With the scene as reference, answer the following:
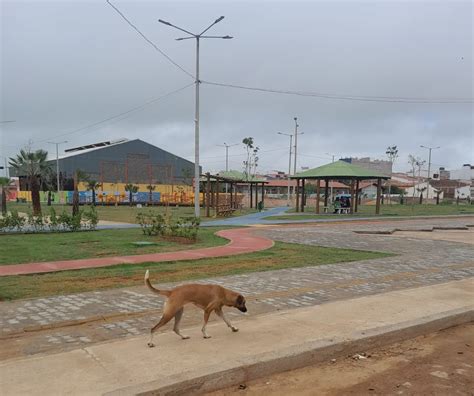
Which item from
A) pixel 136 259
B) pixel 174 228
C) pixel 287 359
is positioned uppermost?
pixel 174 228

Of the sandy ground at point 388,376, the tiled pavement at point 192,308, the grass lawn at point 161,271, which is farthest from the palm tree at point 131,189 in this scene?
the sandy ground at point 388,376

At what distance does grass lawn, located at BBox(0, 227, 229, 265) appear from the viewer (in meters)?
12.2

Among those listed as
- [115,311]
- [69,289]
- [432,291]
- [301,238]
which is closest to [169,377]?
[115,311]

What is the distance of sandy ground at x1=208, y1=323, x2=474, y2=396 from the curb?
3.1 inches

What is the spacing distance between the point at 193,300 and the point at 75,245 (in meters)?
10.6

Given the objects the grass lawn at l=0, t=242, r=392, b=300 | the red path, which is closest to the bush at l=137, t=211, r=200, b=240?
the red path

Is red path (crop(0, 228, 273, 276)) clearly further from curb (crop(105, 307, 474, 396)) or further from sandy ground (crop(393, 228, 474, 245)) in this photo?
sandy ground (crop(393, 228, 474, 245))

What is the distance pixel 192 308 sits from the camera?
6902 millimetres

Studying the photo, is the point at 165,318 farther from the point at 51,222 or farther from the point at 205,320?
the point at 51,222

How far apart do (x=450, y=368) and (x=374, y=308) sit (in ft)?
6.67

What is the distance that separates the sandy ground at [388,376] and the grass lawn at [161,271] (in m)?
4.64

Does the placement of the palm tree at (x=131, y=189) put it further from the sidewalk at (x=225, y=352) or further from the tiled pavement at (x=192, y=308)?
the sidewalk at (x=225, y=352)

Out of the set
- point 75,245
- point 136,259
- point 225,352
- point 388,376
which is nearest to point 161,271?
point 136,259

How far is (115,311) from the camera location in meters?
6.60
